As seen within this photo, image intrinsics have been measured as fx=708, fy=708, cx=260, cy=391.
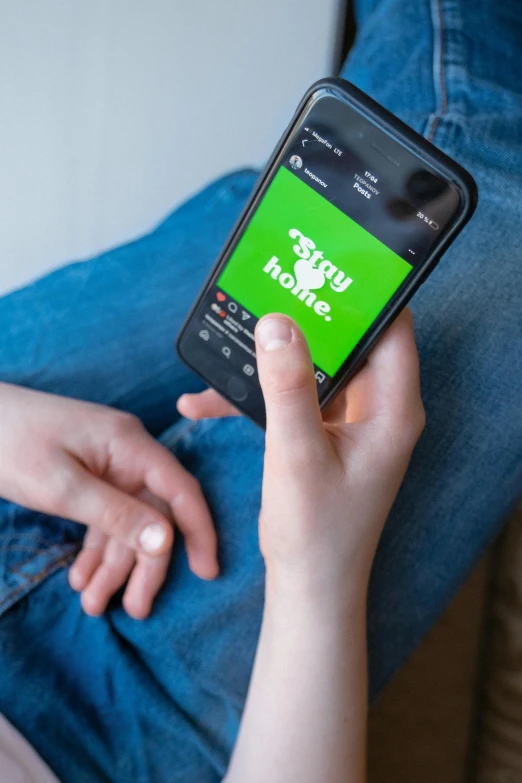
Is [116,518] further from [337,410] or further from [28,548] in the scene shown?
[337,410]

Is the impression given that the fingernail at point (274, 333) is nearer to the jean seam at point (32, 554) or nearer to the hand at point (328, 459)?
the hand at point (328, 459)

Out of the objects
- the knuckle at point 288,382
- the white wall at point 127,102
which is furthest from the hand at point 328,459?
the white wall at point 127,102

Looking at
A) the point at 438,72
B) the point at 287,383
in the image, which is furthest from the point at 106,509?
the point at 438,72

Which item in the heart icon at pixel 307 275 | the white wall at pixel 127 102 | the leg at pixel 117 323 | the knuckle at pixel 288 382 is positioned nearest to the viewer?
the knuckle at pixel 288 382

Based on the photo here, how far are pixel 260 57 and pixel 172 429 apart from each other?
16.0 inches

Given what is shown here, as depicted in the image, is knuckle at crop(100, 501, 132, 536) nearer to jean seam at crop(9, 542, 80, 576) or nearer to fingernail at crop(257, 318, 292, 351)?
jean seam at crop(9, 542, 80, 576)

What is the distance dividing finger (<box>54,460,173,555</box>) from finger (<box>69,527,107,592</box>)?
20 millimetres

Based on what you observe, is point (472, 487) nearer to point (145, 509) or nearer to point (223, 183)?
point (145, 509)

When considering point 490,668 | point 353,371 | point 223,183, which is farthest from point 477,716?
point 223,183

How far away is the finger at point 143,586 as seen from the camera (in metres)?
0.54

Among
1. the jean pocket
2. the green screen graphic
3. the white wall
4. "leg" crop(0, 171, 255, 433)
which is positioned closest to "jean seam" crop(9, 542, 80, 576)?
Answer: the jean pocket

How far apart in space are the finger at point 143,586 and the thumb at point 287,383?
19 centimetres

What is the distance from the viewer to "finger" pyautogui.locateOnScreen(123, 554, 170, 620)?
0.54 metres

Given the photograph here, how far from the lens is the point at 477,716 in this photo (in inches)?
32.2
